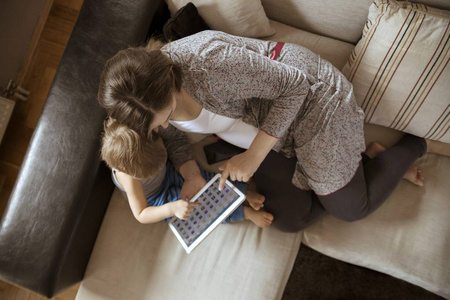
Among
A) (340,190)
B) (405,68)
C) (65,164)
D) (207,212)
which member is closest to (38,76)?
(65,164)

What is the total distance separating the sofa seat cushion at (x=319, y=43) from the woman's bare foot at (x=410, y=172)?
320 millimetres

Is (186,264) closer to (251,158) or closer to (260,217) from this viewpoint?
(260,217)

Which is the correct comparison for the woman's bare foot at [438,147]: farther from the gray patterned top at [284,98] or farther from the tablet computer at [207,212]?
the tablet computer at [207,212]

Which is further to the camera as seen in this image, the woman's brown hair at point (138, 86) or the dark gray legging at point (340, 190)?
the dark gray legging at point (340, 190)

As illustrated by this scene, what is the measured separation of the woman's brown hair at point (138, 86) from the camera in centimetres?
61

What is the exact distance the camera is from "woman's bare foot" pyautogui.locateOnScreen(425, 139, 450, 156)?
1.04m

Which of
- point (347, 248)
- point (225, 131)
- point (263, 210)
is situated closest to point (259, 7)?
point (225, 131)

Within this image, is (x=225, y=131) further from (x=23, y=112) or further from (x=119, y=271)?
(x=23, y=112)

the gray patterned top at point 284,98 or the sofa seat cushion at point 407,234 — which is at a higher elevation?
the gray patterned top at point 284,98

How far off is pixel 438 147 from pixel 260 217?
0.67 meters

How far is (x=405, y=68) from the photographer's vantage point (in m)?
0.92

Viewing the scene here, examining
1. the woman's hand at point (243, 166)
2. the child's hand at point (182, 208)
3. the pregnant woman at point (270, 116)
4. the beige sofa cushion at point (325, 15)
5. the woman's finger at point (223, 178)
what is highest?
the beige sofa cushion at point (325, 15)

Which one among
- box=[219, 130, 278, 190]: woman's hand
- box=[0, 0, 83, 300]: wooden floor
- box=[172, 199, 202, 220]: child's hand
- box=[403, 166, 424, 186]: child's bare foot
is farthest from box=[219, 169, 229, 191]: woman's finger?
box=[0, 0, 83, 300]: wooden floor

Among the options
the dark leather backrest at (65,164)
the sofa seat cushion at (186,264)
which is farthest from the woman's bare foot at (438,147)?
the dark leather backrest at (65,164)
